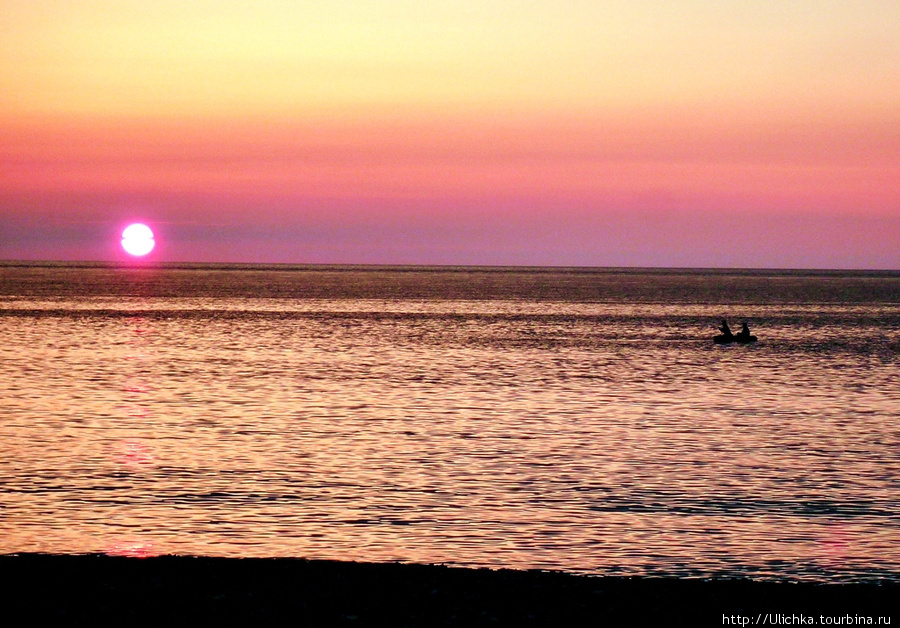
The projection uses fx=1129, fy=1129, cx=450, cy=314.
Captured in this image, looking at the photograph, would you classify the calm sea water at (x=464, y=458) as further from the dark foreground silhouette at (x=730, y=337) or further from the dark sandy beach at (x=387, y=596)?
the dark foreground silhouette at (x=730, y=337)

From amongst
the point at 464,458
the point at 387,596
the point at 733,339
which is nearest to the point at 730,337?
the point at 733,339

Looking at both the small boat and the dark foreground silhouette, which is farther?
the small boat

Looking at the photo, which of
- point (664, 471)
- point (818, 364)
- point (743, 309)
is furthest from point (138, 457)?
point (743, 309)

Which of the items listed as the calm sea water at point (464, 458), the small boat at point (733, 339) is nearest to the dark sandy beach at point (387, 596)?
the calm sea water at point (464, 458)

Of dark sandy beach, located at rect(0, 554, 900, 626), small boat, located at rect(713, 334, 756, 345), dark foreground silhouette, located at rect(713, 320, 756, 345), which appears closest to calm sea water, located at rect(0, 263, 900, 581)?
dark sandy beach, located at rect(0, 554, 900, 626)

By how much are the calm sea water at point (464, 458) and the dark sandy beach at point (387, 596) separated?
2033 mm

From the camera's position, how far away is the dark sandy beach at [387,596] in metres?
12.1

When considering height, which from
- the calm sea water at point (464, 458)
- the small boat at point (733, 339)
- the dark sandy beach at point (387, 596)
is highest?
the dark sandy beach at point (387, 596)

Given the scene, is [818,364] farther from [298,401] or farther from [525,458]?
[525,458]

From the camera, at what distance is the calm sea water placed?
56.6 ft

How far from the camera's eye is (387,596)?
13.0 m

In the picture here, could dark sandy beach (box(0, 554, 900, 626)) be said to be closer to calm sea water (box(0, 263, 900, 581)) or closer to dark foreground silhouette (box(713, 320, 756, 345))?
calm sea water (box(0, 263, 900, 581))

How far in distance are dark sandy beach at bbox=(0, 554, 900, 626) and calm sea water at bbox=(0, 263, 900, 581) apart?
2.03 metres

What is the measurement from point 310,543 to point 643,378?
108 ft
